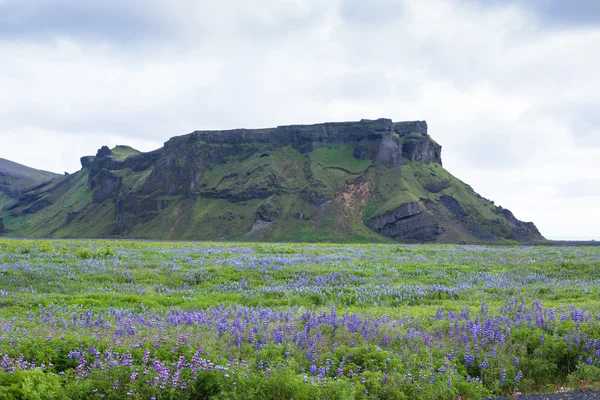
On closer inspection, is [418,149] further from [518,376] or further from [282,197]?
[518,376]

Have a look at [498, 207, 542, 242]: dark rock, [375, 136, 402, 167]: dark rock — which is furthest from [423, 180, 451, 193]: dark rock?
[498, 207, 542, 242]: dark rock

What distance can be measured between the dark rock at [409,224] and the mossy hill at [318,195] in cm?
32

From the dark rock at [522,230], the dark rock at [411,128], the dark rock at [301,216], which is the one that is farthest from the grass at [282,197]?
the dark rock at [411,128]

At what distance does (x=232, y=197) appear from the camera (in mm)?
175875

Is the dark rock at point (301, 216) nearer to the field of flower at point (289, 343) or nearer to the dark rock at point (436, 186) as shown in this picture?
the dark rock at point (436, 186)

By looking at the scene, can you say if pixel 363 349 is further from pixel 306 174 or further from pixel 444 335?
pixel 306 174

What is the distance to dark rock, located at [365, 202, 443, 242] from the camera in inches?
5747

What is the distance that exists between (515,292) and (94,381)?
15.7 m

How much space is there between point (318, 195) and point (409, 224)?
35.3 metres

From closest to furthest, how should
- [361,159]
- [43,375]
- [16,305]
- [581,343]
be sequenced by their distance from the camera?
[43,375] < [581,343] < [16,305] < [361,159]

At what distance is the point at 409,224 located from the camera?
14875cm

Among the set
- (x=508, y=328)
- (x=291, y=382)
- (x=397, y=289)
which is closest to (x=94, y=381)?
(x=291, y=382)

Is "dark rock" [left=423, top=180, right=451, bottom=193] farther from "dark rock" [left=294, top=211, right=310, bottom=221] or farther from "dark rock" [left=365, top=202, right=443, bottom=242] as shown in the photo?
"dark rock" [left=294, top=211, right=310, bottom=221]

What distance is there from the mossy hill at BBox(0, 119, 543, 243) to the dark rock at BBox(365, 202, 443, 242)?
12.7 inches
